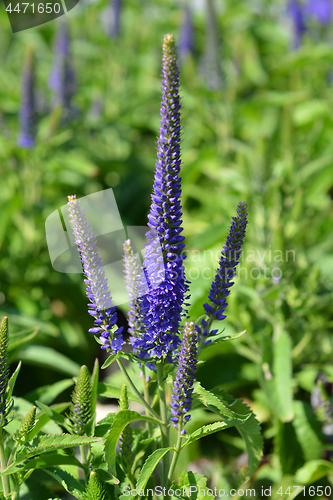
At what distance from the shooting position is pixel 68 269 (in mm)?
3209

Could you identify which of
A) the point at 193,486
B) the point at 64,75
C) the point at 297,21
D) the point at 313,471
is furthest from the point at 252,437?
the point at 297,21

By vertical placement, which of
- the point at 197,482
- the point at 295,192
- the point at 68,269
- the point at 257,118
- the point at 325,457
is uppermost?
the point at 257,118

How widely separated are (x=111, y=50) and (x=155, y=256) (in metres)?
4.59

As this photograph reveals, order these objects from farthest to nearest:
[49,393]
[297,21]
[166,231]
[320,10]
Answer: [320,10] → [297,21] → [49,393] → [166,231]

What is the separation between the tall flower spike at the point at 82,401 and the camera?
1508mm

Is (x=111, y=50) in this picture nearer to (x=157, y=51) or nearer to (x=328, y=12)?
(x=157, y=51)

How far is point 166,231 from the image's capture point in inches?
52.8

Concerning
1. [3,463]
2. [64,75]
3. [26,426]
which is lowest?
[3,463]

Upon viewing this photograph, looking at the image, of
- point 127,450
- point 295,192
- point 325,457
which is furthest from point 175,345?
point 295,192

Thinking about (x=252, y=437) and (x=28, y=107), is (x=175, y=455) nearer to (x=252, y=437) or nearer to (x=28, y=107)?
(x=252, y=437)

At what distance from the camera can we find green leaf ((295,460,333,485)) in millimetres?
2343

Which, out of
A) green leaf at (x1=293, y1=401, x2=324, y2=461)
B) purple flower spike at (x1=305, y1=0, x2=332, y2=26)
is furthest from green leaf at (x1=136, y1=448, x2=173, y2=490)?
purple flower spike at (x1=305, y1=0, x2=332, y2=26)

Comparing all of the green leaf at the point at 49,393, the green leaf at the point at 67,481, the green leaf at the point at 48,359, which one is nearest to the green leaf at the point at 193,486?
the green leaf at the point at 67,481

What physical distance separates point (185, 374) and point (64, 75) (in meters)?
3.52
